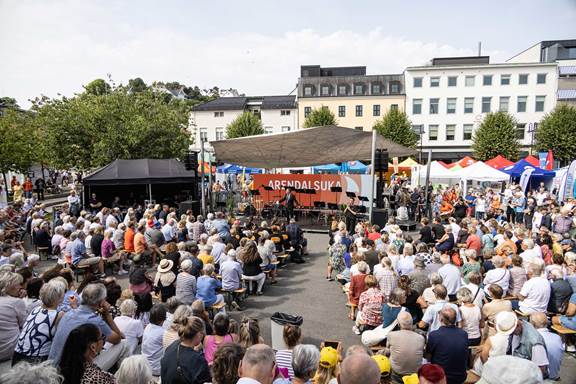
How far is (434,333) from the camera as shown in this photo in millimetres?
4434

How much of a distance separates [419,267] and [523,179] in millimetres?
16546

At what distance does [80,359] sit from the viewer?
296cm

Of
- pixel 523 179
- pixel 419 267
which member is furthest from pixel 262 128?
pixel 419 267

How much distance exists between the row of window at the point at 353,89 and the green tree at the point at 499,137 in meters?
11.6

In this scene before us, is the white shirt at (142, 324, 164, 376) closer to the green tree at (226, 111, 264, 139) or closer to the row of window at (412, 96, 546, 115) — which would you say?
the green tree at (226, 111, 264, 139)

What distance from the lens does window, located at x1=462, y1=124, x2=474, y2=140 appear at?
43750 millimetres

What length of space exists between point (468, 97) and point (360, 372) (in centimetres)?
4771

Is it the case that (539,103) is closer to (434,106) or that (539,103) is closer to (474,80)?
(474,80)

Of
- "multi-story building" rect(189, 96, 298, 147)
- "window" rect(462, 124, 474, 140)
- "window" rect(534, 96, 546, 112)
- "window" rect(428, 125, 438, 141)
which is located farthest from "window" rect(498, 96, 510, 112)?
"multi-story building" rect(189, 96, 298, 147)

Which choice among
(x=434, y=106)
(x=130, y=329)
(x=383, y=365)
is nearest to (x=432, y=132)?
(x=434, y=106)

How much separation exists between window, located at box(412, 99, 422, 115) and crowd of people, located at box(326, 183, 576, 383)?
36.2 meters

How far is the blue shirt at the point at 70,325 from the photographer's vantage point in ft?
11.0

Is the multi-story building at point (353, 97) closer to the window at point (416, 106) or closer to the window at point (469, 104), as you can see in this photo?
the window at point (416, 106)

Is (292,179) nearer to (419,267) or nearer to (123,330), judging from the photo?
(419,267)
